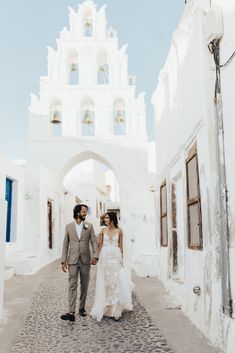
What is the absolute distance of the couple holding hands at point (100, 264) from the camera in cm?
525

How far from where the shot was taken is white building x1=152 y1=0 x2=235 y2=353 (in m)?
3.71

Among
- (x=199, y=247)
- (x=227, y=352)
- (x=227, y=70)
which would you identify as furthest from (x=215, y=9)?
(x=227, y=352)

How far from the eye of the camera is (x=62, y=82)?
1641 cm

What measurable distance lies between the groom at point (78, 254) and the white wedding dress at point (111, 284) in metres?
0.18

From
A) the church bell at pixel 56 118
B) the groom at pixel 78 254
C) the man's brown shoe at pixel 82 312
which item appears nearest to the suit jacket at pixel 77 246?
the groom at pixel 78 254

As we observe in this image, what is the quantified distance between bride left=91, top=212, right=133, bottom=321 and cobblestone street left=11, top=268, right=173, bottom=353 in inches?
6.3

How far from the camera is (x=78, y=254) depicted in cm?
530

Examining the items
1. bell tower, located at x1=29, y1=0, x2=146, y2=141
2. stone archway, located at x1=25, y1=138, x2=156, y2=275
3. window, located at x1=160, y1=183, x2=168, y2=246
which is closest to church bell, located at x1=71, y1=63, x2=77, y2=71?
bell tower, located at x1=29, y1=0, x2=146, y2=141

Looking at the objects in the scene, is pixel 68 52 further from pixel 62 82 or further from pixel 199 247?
pixel 199 247

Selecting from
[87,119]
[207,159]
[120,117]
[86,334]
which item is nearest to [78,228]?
[86,334]

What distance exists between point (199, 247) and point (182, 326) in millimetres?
1088

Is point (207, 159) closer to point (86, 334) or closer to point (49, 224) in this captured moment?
point (86, 334)

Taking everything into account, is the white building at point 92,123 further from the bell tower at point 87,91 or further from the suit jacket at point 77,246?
the suit jacket at point 77,246

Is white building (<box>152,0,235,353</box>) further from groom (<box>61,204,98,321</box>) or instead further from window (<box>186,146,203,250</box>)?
groom (<box>61,204,98,321</box>)
